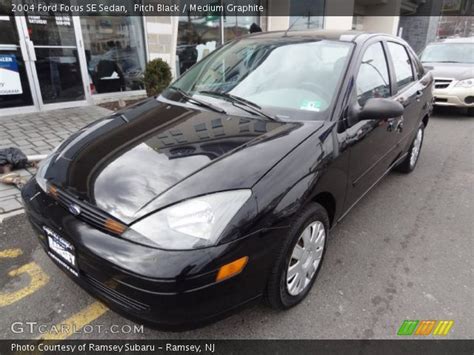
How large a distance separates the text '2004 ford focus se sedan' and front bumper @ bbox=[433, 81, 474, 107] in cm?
557

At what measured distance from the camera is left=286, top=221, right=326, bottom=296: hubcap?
204cm

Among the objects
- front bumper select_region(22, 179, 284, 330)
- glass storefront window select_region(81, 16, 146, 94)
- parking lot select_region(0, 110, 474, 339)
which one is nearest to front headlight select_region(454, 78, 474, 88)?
parking lot select_region(0, 110, 474, 339)

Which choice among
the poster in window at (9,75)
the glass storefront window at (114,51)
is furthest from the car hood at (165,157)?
the glass storefront window at (114,51)

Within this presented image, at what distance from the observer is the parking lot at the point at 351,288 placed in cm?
204

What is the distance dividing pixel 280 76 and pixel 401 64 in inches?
67.5

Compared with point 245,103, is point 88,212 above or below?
below

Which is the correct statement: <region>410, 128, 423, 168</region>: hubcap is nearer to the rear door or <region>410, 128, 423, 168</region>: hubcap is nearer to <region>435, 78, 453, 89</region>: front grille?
the rear door

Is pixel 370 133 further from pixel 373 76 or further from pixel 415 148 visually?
pixel 415 148

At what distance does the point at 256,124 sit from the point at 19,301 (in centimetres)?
189

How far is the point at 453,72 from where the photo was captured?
24.8 ft

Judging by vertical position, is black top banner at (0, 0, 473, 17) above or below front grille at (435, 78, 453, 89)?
above

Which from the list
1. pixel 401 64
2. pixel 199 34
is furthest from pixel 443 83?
pixel 199 34

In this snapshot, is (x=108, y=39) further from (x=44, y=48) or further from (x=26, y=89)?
(x=26, y=89)

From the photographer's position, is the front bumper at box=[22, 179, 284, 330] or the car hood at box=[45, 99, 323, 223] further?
the car hood at box=[45, 99, 323, 223]
